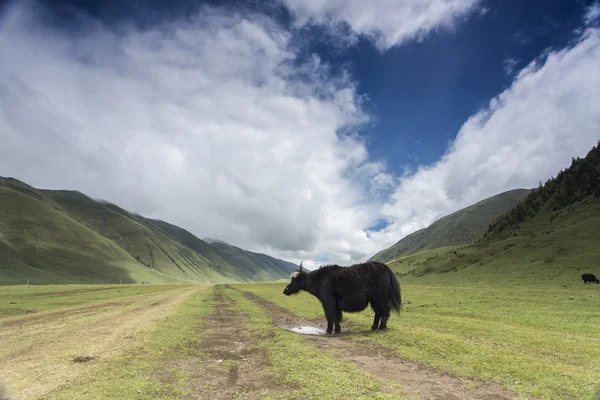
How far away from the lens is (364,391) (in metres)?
7.05

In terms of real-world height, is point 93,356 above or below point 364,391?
below

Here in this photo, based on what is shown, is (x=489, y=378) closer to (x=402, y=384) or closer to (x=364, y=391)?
(x=402, y=384)

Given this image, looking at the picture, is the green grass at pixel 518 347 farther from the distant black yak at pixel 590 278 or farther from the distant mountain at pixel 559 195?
the distant mountain at pixel 559 195

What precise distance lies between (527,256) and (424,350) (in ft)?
212

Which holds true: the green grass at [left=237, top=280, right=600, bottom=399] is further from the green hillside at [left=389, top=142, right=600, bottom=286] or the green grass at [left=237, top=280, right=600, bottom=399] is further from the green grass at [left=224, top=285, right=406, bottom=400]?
the green hillside at [left=389, top=142, right=600, bottom=286]

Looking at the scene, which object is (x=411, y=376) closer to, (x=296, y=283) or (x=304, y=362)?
(x=304, y=362)

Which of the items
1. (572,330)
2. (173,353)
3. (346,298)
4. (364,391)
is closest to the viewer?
(364,391)

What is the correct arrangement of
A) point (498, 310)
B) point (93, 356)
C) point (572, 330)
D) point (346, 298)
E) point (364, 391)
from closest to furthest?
point (364, 391)
point (93, 356)
point (572, 330)
point (346, 298)
point (498, 310)

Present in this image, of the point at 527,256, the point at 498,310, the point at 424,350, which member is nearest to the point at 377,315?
the point at 424,350

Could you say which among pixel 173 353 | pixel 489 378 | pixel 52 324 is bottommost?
pixel 52 324

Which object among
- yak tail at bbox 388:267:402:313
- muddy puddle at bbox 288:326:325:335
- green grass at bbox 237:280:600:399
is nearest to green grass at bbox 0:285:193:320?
muddy puddle at bbox 288:326:325:335

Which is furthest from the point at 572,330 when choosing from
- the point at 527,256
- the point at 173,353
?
the point at 527,256

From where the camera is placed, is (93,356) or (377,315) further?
(377,315)

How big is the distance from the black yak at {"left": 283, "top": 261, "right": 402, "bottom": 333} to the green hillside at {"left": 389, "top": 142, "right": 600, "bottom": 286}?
3926cm
